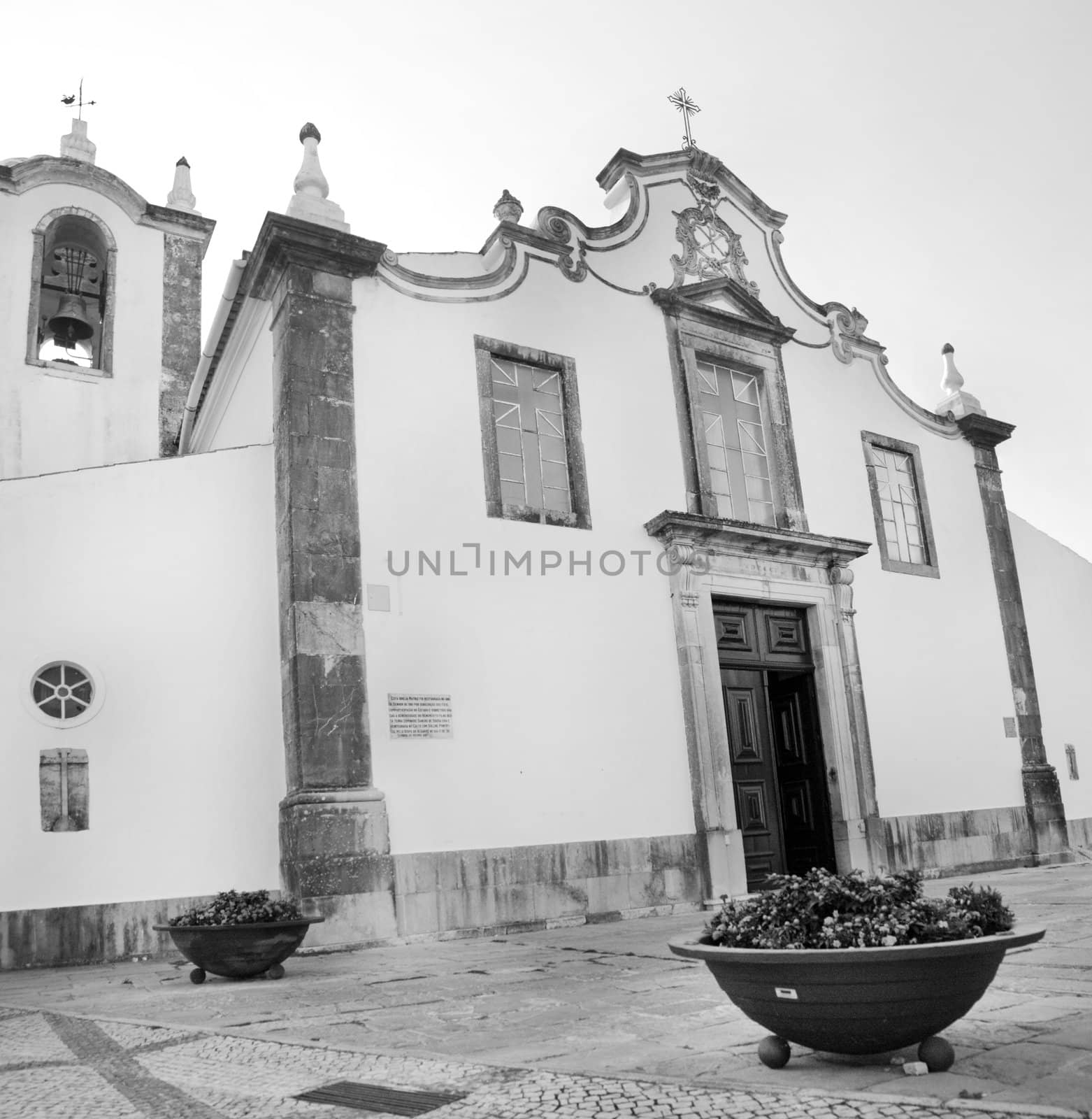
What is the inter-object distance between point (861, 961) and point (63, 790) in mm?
6475

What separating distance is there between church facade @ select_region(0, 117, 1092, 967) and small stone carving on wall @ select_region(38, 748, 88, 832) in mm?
25

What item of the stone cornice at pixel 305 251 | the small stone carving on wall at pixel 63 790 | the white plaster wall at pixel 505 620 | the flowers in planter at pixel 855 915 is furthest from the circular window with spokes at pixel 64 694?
the flowers in planter at pixel 855 915

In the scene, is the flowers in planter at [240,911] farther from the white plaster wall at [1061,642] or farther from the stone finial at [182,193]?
the stone finial at [182,193]

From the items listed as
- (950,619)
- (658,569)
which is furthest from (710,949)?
(950,619)

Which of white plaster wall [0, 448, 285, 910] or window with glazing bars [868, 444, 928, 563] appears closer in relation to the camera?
white plaster wall [0, 448, 285, 910]

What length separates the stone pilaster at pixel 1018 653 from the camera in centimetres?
1289

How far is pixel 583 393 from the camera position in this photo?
1054 cm

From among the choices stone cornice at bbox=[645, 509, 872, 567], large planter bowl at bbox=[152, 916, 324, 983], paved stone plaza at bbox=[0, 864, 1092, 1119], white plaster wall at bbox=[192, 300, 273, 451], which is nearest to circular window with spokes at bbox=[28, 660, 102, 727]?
paved stone plaza at bbox=[0, 864, 1092, 1119]

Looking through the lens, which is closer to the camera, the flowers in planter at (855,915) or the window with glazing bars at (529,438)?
the flowers in planter at (855,915)

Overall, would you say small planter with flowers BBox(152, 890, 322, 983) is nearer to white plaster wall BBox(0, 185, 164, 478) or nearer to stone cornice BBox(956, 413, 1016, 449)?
white plaster wall BBox(0, 185, 164, 478)

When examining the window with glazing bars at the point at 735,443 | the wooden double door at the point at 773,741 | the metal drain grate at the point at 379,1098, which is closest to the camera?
the metal drain grate at the point at 379,1098

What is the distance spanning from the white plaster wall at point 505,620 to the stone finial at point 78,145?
347 inches

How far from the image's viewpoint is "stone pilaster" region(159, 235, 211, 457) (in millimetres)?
14617

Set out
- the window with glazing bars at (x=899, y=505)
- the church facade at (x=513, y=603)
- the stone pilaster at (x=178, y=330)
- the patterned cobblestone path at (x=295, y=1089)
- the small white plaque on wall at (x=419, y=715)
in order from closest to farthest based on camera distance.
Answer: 1. the patterned cobblestone path at (x=295, y=1089)
2. the church facade at (x=513, y=603)
3. the small white plaque on wall at (x=419, y=715)
4. the window with glazing bars at (x=899, y=505)
5. the stone pilaster at (x=178, y=330)
